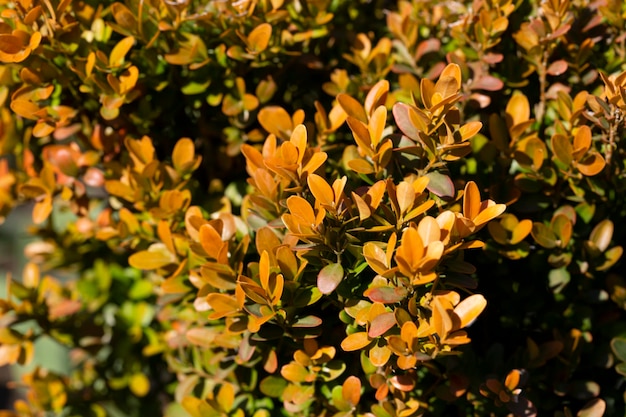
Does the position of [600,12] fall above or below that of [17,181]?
above

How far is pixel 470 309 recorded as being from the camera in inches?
38.7

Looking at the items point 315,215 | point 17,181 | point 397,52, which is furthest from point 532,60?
point 17,181

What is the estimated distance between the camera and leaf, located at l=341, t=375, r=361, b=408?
1.21 meters

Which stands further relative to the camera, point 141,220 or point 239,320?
point 141,220

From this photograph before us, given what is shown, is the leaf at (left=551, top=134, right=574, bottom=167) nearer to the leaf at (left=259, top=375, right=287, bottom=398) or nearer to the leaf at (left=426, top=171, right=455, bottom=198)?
the leaf at (left=426, top=171, right=455, bottom=198)

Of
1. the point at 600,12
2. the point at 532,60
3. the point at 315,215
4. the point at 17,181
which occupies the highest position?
the point at 600,12

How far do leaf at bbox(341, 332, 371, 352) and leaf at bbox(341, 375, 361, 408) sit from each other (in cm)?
15

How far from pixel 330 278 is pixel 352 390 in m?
0.29

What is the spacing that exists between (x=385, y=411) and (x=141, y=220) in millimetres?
703

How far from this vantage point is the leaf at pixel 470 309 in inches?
38.3

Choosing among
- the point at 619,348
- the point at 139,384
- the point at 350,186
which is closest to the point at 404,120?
the point at 350,186

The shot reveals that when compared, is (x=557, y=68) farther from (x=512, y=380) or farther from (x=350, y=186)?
(x=512, y=380)

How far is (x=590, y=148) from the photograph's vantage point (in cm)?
129

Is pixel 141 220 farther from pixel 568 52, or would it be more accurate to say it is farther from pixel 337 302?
pixel 568 52
